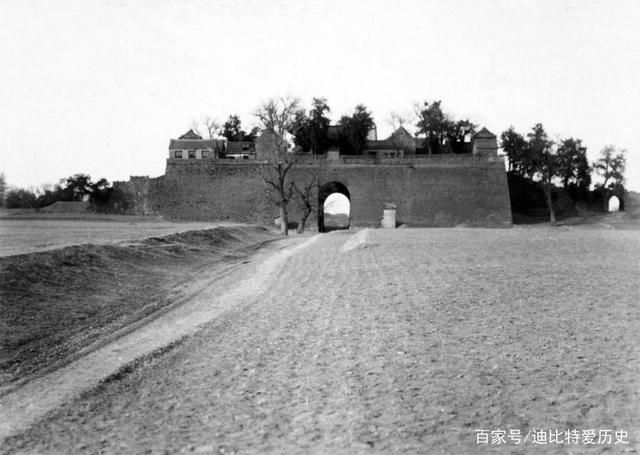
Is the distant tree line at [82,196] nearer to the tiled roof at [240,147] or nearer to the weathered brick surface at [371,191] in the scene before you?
the weathered brick surface at [371,191]

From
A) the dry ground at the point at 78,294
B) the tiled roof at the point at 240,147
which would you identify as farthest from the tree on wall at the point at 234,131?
the dry ground at the point at 78,294

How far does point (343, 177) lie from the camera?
46594 mm

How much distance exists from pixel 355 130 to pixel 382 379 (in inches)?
1845

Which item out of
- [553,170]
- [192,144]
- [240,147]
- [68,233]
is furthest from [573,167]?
[68,233]

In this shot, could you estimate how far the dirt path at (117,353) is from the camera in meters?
4.46

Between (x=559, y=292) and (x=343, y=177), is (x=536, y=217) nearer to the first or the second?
(x=343, y=177)

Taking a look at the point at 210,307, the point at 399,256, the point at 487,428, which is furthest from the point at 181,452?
the point at 399,256

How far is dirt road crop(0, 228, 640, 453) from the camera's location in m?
3.65

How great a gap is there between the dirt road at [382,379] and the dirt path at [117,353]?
0.22 metres

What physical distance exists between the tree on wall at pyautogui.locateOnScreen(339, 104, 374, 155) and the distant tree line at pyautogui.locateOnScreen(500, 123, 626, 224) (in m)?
13.0

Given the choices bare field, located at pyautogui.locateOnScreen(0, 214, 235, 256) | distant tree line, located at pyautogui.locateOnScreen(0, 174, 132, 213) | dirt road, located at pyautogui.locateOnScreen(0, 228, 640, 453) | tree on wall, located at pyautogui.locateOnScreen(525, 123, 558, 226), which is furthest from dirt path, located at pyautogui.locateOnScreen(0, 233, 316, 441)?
tree on wall, located at pyautogui.locateOnScreen(525, 123, 558, 226)

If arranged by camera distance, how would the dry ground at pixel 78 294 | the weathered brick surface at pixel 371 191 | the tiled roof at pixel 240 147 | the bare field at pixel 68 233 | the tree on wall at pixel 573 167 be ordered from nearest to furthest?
the dry ground at pixel 78 294
the bare field at pixel 68 233
the weathered brick surface at pixel 371 191
the tree on wall at pixel 573 167
the tiled roof at pixel 240 147

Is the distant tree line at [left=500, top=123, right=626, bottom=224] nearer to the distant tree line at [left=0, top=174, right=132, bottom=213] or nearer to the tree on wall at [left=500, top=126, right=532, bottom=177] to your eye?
the tree on wall at [left=500, top=126, right=532, bottom=177]

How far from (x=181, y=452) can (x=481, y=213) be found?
142 feet
